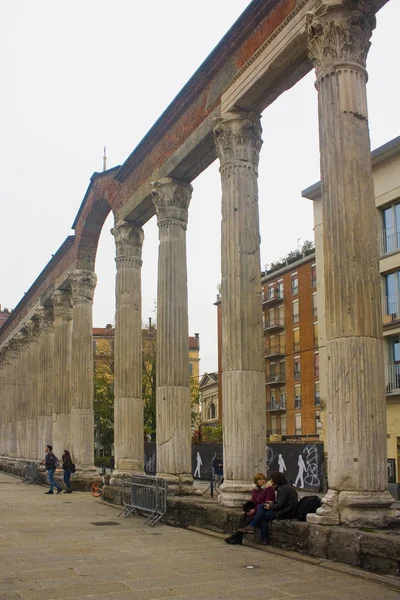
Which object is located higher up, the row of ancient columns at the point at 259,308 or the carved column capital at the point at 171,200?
the carved column capital at the point at 171,200

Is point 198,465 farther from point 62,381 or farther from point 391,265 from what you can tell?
point 391,265

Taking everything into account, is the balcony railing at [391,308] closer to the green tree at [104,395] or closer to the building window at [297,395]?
the building window at [297,395]

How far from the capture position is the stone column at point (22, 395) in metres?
36.4

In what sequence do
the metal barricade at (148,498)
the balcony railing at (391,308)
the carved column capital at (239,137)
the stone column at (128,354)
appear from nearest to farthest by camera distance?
1. the carved column capital at (239,137)
2. the metal barricade at (148,498)
3. the stone column at (128,354)
4. the balcony railing at (391,308)

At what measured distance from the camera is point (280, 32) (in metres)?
12.1

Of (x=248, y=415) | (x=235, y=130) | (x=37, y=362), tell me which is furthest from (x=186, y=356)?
(x=37, y=362)

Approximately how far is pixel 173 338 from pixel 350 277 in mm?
7203

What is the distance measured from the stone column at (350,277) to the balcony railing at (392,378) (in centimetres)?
2051

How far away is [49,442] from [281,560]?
22.2 meters

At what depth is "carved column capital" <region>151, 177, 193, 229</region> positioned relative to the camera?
55.6 ft

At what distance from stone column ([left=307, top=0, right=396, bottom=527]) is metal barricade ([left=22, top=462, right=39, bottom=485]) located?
66.9 ft

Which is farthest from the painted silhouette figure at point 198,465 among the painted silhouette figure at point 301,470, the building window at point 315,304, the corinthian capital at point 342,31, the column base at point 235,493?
the corinthian capital at point 342,31

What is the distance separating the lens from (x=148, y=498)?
14.8 m

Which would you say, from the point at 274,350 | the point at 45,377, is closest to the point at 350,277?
the point at 45,377
